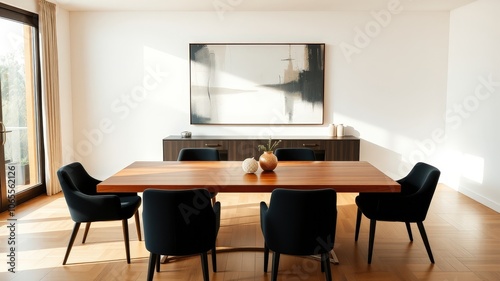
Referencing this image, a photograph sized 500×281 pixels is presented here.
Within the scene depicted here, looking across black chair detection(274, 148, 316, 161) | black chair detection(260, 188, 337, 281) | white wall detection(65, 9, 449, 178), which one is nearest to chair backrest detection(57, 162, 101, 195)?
black chair detection(260, 188, 337, 281)

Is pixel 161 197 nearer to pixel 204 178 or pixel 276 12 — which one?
pixel 204 178

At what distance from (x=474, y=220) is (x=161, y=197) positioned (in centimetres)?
357

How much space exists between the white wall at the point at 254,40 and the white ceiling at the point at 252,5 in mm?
162

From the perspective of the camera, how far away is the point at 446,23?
6109 millimetres

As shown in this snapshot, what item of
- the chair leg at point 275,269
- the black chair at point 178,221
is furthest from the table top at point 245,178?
the chair leg at point 275,269

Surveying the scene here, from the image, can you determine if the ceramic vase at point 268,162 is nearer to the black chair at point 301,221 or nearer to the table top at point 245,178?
the table top at point 245,178

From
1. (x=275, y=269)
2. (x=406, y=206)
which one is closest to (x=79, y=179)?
(x=275, y=269)

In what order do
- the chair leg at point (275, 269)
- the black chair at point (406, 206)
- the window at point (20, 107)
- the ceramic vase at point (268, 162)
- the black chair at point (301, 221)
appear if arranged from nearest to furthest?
the black chair at point (301, 221) < the chair leg at point (275, 269) < the black chair at point (406, 206) < the ceramic vase at point (268, 162) < the window at point (20, 107)

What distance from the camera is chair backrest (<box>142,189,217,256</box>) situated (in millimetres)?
2646

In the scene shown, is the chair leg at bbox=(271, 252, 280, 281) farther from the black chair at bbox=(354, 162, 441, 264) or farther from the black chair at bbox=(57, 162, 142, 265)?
the black chair at bbox=(57, 162, 142, 265)

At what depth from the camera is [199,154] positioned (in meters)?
4.50

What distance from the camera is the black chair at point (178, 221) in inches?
104

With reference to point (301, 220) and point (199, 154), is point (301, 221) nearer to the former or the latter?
point (301, 220)

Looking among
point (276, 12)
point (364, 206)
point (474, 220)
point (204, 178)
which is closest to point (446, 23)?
point (276, 12)
